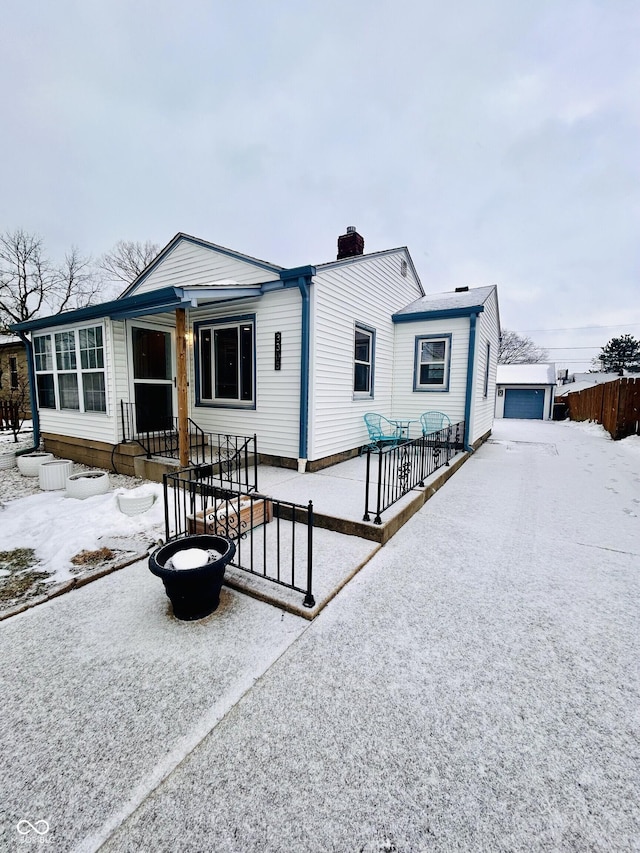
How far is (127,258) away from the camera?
24.6 metres

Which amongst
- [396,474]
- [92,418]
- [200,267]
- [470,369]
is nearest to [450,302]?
[470,369]

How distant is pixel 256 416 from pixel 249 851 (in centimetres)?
597

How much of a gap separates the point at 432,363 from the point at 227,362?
5131 mm

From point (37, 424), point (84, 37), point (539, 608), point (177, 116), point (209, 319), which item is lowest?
point (539, 608)

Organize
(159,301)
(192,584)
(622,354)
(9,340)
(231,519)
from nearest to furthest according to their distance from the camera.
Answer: (192,584), (231,519), (159,301), (9,340), (622,354)

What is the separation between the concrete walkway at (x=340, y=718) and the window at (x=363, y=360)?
509 cm

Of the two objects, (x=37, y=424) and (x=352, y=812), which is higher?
(x=37, y=424)

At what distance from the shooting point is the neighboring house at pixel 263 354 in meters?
6.23

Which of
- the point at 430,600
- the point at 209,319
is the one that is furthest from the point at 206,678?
the point at 209,319

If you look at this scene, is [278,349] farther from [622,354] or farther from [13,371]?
[622,354]

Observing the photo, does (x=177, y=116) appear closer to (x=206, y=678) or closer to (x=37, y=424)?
(x=37, y=424)

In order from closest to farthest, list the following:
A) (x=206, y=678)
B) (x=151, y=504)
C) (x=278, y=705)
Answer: (x=278, y=705)
(x=206, y=678)
(x=151, y=504)

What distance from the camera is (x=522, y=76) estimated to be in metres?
8.93

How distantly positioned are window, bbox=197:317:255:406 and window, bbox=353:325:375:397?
2.26 meters
